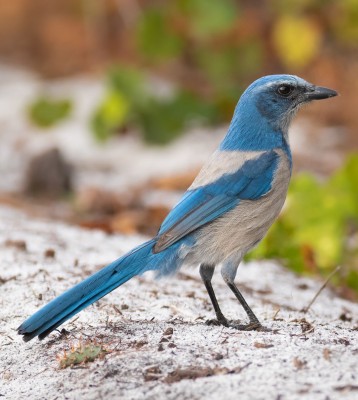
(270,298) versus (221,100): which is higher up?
(221,100)

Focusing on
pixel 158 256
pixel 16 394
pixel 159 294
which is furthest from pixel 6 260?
pixel 16 394

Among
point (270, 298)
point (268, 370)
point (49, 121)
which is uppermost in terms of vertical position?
point (49, 121)

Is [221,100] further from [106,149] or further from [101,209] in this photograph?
[101,209]

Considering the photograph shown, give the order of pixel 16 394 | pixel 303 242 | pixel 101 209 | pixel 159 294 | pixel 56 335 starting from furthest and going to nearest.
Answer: pixel 101 209, pixel 303 242, pixel 159 294, pixel 56 335, pixel 16 394

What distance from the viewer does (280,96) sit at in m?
4.55

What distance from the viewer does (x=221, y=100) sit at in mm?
9438

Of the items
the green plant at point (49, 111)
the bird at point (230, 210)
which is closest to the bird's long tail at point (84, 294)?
the bird at point (230, 210)

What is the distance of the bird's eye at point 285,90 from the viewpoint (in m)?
4.54

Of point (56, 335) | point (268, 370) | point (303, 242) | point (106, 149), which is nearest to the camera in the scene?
point (268, 370)

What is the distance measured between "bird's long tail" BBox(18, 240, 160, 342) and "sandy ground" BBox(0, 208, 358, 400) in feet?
0.44

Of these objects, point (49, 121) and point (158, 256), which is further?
point (49, 121)

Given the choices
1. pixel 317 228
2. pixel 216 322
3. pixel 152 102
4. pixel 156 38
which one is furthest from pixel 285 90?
pixel 156 38

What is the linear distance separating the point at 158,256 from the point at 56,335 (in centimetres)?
55

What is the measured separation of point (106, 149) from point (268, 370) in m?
6.14
